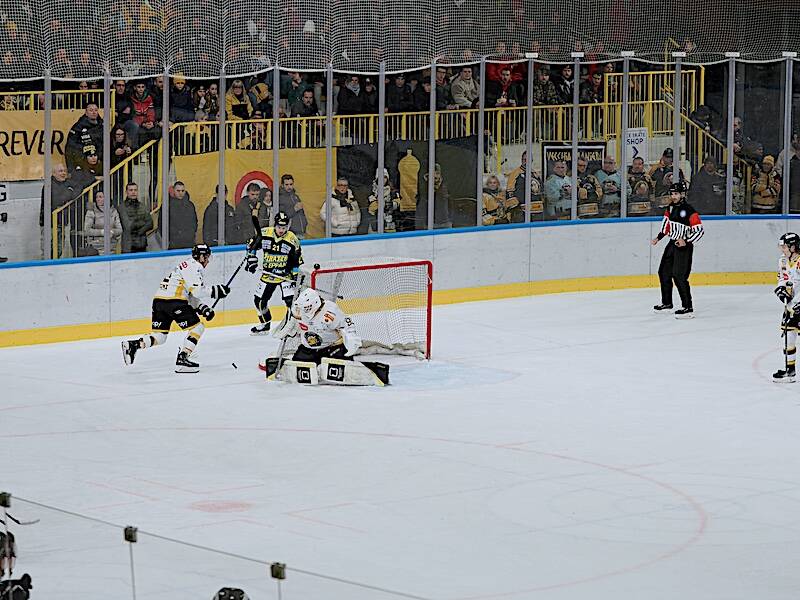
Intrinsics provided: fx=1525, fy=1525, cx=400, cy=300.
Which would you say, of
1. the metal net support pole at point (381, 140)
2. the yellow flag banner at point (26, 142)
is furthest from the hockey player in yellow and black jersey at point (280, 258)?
the metal net support pole at point (381, 140)

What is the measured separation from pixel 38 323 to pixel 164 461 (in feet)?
14.8

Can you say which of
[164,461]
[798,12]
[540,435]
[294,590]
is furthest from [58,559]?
[798,12]

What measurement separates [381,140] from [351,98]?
60cm

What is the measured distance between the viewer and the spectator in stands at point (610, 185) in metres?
17.8

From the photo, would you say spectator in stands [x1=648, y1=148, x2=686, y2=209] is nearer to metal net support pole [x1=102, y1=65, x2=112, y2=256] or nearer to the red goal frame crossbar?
the red goal frame crossbar

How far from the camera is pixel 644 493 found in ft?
28.8

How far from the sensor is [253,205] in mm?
15367

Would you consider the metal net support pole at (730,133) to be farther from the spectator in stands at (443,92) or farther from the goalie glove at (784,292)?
the goalie glove at (784,292)

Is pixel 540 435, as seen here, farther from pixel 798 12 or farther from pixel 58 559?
pixel 798 12

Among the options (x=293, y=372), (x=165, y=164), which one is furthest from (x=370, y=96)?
(x=293, y=372)

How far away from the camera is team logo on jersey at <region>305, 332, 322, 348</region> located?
39.0 feet

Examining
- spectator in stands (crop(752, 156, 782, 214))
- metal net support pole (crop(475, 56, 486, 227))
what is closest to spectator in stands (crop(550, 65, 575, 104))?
metal net support pole (crop(475, 56, 486, 227))

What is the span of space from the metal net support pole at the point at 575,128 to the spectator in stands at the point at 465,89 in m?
1.31

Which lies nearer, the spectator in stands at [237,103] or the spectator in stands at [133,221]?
the spectator in stands at [133,221]
